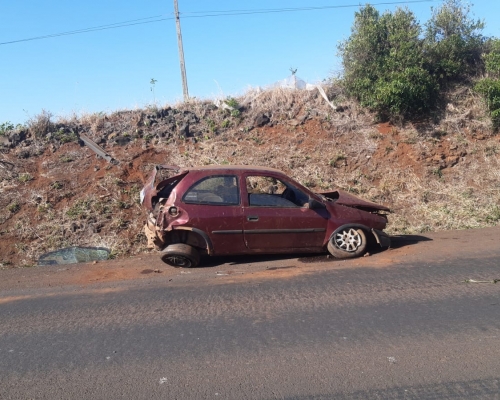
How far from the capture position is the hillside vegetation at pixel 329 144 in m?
11.7

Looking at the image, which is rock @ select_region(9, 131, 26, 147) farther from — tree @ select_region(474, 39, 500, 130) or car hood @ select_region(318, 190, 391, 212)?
tree @ select_region(474, 39, 500, 130)

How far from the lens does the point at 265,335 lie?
204 inches

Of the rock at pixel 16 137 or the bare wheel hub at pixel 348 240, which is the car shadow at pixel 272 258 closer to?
the bare wheel hub at pixel 348 240

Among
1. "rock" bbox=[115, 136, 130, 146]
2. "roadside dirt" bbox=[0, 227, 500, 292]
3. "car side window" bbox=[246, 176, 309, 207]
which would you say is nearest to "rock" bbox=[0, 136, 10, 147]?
"rock" bbox=[115, 136, 130, 146]

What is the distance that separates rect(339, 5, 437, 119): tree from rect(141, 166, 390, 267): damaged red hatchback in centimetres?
764

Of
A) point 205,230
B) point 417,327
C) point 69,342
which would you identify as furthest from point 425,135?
point 69,342

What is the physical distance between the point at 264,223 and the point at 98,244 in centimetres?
426

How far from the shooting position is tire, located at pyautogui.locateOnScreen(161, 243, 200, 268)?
319 inches

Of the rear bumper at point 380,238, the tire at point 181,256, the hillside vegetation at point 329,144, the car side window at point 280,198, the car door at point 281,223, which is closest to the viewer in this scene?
the tire at point 181,256

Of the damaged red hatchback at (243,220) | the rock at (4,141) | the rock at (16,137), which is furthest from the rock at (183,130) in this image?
the damaged red hatchback at (243,220)

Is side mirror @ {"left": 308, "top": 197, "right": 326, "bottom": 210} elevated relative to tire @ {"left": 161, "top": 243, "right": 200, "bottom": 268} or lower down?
elevated

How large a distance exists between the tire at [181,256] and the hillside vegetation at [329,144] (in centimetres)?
251

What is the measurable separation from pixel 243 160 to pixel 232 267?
6395mm

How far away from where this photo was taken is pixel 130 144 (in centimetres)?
1494
